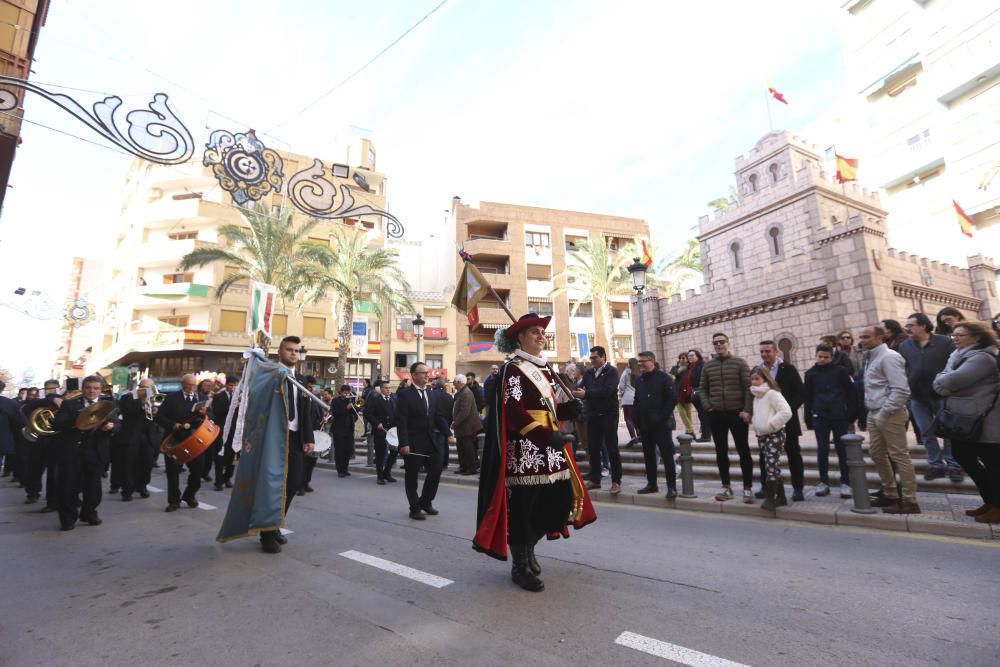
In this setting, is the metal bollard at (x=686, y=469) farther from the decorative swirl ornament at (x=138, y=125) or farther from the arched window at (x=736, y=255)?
the arched window at (x=736, y=255)

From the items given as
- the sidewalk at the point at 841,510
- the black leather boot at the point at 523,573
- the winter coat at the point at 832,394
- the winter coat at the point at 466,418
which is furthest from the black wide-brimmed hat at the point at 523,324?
the winter coat at the point at 466,418

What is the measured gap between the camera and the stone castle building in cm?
1532

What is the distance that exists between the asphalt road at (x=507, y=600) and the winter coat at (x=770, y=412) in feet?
3.50

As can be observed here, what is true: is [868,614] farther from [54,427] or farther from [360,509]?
[54,427]

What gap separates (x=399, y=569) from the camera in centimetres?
411

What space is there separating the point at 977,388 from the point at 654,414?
3.38 metres

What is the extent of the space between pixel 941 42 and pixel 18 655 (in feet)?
154

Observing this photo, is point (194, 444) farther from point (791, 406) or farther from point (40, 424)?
point (791, 406)

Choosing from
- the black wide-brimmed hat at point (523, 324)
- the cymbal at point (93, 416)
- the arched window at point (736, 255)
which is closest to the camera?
the black wide-brimmed hat at point (523, 324)

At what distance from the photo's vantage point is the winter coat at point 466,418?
34.1 ft

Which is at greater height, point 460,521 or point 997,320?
point 997,320

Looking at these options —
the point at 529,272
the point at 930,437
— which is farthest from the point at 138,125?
the point at 529,272

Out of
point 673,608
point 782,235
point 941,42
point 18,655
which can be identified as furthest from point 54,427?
point 941,42

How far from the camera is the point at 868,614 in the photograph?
3.05 meters
